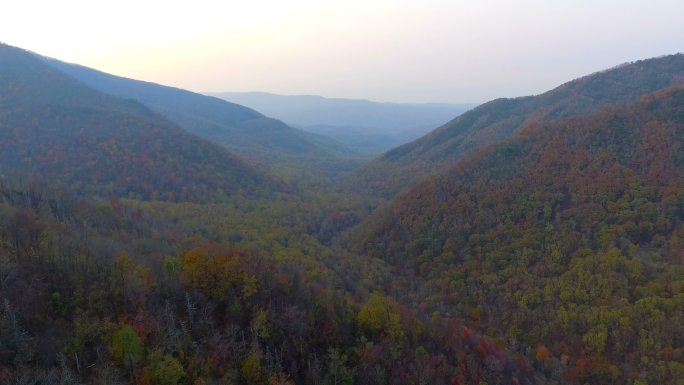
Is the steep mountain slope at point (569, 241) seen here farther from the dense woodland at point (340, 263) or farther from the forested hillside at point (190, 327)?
the forested hillside at point (190, 327)

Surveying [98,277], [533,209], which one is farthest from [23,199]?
[533,209]

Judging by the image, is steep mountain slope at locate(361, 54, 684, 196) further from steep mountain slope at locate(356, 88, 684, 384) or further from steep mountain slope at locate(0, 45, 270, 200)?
steep mountain slope at locate(0, 45, 270, 200)

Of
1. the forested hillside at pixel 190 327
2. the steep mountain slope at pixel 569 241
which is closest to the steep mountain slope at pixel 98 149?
the steep mountain slope at pixel 569 241

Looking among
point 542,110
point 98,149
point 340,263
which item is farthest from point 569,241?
point 98,149

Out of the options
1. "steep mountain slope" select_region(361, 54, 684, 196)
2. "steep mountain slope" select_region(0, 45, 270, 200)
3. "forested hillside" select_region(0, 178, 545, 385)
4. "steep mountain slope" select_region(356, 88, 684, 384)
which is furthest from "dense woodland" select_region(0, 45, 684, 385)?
"steep mountain slope" select_region(361, 54, 684, 196)

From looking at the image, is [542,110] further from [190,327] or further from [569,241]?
[190,327]

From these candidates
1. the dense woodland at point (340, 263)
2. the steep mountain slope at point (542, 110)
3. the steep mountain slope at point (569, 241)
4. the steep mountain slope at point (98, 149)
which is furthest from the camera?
the steep mountain slope at point (542, 110)
